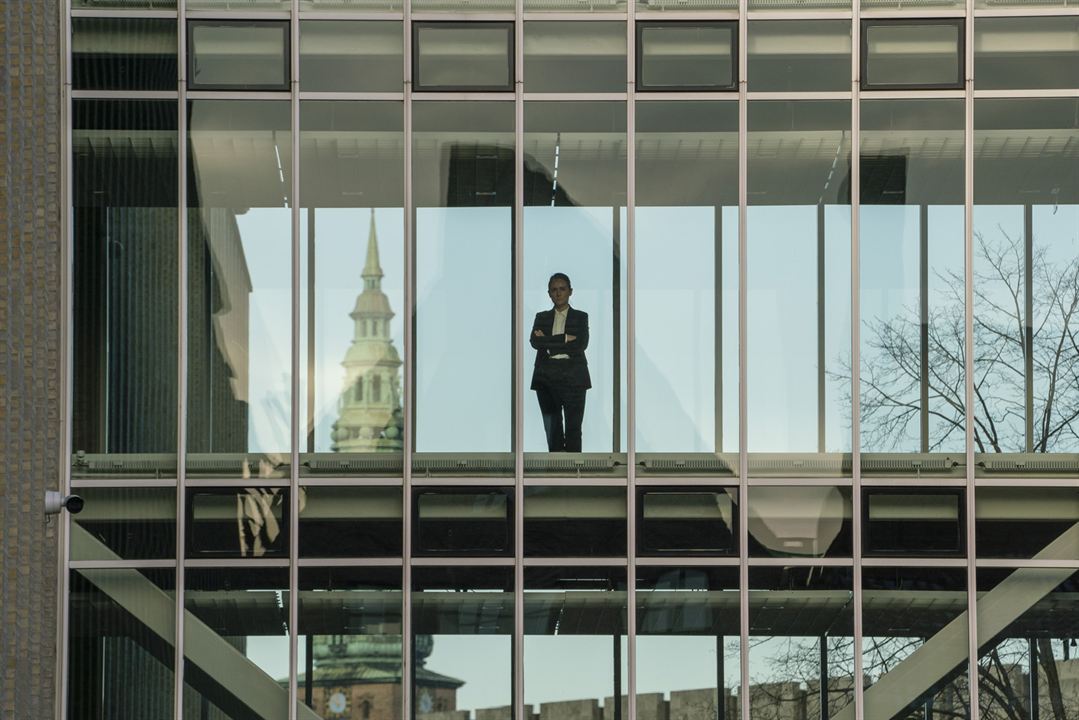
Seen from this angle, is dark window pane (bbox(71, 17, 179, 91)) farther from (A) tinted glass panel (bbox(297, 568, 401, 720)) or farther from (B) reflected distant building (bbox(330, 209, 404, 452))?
(A) tinted glass panel (bbox(297, 568, 401, 720))

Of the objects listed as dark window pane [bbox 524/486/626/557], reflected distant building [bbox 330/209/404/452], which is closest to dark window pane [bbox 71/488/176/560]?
reflected distant building [bbox 330/209/404/452]

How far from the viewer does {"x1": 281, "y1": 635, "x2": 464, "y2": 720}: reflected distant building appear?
15461mm

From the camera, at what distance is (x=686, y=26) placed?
1594 centimetres

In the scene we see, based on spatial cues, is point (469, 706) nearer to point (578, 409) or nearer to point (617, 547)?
point (617, 547)

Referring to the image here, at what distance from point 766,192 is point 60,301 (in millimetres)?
7319

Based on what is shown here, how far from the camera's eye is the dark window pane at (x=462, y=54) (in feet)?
52.2

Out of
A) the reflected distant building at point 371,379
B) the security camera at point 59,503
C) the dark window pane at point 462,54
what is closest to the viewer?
the security camera at point 59,503

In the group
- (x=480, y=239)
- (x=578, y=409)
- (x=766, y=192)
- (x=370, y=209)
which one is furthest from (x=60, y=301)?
(x=766, y=192)

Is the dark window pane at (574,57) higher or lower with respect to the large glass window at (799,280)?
higher

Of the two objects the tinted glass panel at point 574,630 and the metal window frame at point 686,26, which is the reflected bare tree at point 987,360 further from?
the tinted glass panel at point 574,630

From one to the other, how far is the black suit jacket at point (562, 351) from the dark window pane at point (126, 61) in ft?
14.9

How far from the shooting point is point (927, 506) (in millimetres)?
15484

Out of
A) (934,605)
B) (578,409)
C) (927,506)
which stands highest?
(578,409)

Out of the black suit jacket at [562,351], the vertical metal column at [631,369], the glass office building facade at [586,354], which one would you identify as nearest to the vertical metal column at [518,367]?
the glass office building facade at [586,354]
